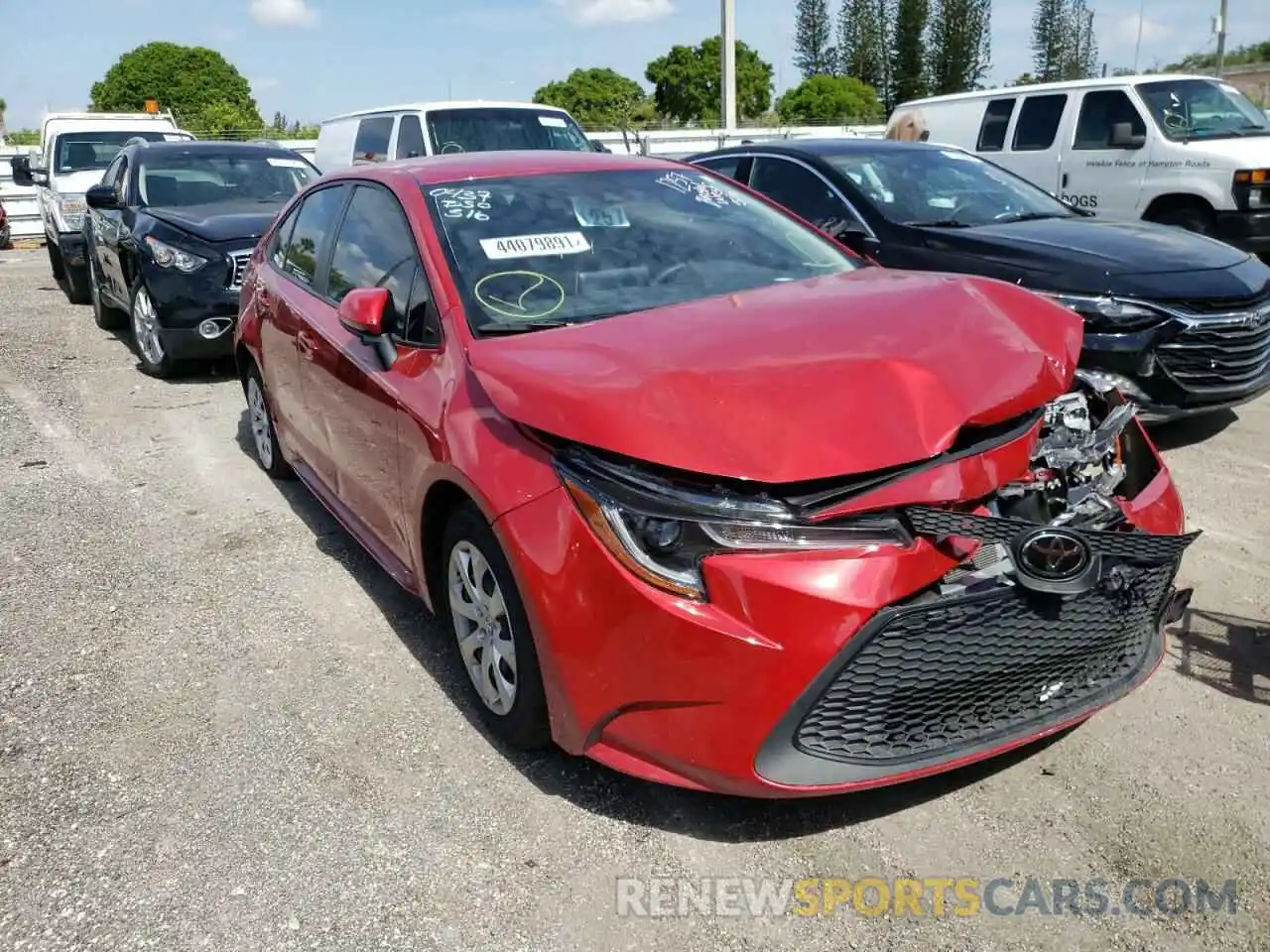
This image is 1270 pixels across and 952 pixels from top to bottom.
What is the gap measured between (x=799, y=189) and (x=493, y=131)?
16.5 feet

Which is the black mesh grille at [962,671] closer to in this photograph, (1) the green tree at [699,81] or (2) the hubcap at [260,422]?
(2) the hubcap at [260,422]

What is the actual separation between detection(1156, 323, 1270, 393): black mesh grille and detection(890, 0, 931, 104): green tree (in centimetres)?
6491

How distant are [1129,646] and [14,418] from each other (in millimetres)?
7226

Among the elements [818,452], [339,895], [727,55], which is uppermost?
[727,55]

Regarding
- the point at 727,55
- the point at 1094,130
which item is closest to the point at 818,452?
the point at 1094,130

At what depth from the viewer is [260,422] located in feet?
19.2

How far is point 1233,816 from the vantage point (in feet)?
9.13

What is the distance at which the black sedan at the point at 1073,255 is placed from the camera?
5.23 meters

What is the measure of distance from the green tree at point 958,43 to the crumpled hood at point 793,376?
66.2m

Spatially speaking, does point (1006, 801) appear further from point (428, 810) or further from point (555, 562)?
point (428, 810)

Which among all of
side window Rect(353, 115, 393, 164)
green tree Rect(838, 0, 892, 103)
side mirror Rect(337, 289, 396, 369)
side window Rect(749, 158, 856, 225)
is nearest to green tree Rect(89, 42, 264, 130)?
green tree Rect(838, 0, 892, 103)

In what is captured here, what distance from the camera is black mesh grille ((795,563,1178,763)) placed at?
2.48 m

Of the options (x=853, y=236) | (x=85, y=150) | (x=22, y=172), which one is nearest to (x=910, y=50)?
(x=85, y=150)

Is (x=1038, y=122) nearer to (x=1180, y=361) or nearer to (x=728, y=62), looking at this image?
(x=1180, y=361)
